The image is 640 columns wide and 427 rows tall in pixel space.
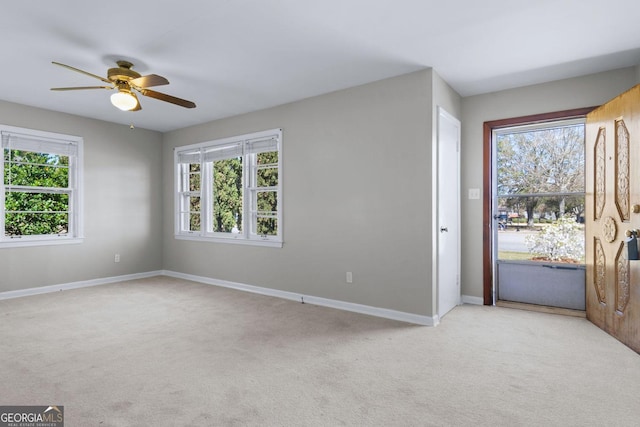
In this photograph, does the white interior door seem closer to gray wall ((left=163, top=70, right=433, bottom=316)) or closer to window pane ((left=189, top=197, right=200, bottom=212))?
gray wall ((left=163, top=70, right=433, bottom=316))

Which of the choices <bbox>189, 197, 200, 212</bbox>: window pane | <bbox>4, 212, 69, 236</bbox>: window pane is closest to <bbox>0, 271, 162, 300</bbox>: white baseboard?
<bbox>4, 212, 69, 236</bbox>: window pane

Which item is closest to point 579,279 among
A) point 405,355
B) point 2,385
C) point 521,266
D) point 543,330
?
point 521,266

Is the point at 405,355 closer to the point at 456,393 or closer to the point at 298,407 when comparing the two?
the point at 456,393

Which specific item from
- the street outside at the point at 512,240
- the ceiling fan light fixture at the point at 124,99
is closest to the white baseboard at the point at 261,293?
the street outside at the point at 512,240

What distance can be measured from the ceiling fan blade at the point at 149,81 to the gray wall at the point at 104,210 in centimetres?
257

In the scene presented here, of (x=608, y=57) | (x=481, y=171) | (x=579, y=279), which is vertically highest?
(x=608, y=57)

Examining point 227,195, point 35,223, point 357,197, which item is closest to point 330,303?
point 357,197

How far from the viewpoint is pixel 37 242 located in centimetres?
480

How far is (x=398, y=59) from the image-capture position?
3.30 m

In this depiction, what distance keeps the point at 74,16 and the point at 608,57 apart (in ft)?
14.4

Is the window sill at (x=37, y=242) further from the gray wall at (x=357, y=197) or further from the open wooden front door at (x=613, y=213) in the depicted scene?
→ the open wooden front door at (x=613, y=213)

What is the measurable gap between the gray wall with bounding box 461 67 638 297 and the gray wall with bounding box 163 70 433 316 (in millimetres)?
1062

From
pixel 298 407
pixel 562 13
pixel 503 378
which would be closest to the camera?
pixel 298 407

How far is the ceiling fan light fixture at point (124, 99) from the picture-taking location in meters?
3.22
